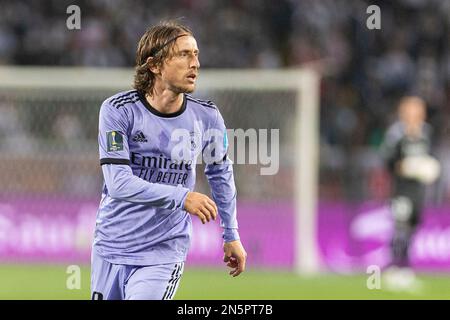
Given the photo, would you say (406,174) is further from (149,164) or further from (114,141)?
(114,141)

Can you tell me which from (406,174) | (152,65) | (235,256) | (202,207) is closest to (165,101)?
(152,65)

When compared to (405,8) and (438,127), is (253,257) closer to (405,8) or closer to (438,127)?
(438,127)

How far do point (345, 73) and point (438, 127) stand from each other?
1.83m

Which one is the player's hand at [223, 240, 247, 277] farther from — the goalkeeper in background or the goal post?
the goal post

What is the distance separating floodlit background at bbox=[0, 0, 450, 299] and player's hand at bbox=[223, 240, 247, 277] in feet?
17.2

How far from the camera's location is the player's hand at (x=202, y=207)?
5500mm

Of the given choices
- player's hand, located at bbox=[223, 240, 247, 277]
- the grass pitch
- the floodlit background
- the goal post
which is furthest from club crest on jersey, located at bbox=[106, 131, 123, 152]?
the goal post

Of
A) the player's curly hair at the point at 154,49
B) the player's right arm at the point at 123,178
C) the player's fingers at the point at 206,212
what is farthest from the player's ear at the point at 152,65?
the player's fingers at the point at 206,212

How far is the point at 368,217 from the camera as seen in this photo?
15.5 m

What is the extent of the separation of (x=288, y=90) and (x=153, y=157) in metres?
10.1

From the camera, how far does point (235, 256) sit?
20.4 ft

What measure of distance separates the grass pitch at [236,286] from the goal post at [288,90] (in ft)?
2.07

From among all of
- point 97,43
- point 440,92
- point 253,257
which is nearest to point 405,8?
point 440,92

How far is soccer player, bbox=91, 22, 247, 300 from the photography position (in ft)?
19.4
